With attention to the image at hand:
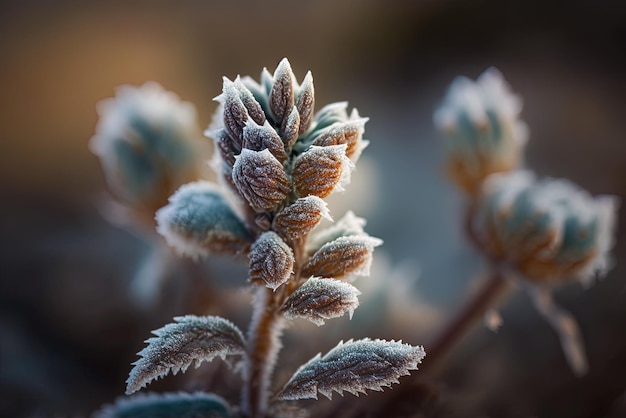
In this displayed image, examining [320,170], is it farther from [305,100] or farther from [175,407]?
[175,407]

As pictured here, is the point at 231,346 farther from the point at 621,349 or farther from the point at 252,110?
the point at 621,349

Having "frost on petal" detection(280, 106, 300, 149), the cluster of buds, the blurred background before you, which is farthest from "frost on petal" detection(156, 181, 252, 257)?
the cluster of buds

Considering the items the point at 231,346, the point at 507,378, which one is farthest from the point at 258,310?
the point at 507,378

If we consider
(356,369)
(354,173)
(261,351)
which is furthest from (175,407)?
(354,173)

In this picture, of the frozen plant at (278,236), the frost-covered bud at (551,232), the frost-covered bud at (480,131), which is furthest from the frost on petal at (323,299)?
the frost-covered bud at (480,131)

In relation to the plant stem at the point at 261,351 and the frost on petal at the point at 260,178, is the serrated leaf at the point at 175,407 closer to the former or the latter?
the plant stem at the point at 261,351
